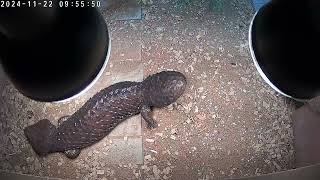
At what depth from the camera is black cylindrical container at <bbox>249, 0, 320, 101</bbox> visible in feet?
2.05

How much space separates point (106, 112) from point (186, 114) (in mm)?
124

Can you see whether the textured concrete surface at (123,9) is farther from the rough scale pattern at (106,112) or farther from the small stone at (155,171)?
the small stone at (155,171)

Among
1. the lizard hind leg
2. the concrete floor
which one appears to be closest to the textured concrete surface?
the concrete floor

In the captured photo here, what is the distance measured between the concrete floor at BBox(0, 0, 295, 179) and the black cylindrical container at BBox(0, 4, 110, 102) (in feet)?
0.11

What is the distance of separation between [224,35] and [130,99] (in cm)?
17

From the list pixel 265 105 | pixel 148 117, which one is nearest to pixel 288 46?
pixel 265 105

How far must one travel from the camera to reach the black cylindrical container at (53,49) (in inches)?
21.1

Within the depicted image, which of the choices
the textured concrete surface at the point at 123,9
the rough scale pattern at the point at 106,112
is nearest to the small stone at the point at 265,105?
the rough scale pattern at the point at 106,112

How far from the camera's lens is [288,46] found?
25.6 inches

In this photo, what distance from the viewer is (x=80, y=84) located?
652mm

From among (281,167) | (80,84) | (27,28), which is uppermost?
(27,28)

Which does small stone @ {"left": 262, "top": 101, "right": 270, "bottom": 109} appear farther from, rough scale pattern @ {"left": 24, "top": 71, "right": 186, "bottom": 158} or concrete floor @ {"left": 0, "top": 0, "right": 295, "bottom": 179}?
rough scale pattern @ {"left": 24, "top": 71, "right": 186, "bottom": 158}

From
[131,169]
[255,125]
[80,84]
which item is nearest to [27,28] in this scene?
[80,84]

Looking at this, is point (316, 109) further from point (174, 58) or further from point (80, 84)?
point (80, 84)
